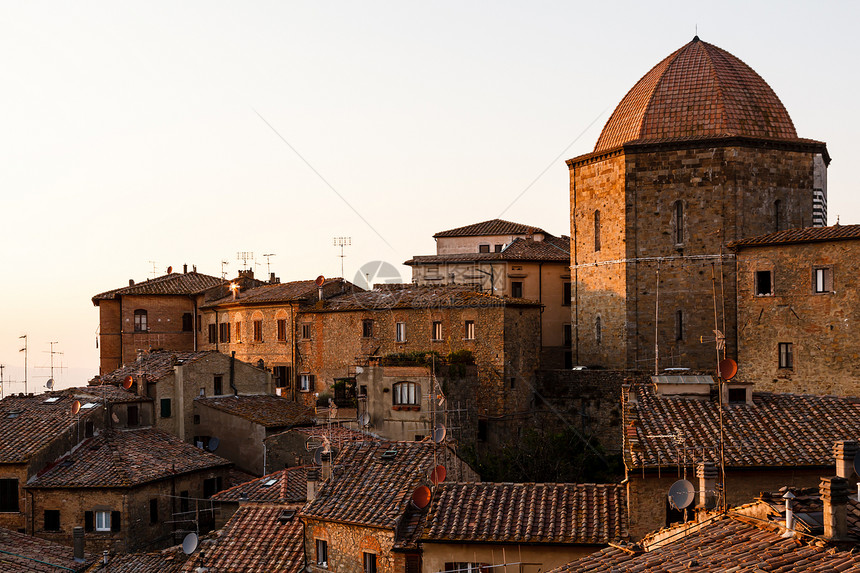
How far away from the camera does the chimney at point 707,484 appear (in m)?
15.7

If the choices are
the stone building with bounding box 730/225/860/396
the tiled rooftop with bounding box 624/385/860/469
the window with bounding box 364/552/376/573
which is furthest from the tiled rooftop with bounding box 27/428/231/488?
the stone building with bounding box 730/225/860/396

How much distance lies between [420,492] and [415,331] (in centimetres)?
2031

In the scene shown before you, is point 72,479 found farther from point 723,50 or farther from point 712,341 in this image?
point 723,50

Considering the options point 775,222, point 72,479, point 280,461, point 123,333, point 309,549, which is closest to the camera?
point 309,549

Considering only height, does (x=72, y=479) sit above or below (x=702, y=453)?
below

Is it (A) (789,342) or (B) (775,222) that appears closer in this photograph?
(A) (789,342)

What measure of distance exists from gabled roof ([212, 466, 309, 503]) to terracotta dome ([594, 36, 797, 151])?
19323mm

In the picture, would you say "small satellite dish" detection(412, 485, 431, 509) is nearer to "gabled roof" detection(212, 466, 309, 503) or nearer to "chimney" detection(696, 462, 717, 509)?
"chimney" detection(696, 462, 717, 509)

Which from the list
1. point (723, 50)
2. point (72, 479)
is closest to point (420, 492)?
point (72, 479)

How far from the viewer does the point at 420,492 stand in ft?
63.5

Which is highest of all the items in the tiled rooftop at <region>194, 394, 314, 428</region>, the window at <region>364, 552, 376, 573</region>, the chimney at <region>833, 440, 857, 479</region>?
the chimney at <region>833, 440, 857, 479</region>

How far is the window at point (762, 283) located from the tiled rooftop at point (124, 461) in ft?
60.0

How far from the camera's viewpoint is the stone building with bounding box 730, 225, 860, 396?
95.3ft

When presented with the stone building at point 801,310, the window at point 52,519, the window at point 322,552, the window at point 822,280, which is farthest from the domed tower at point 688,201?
the window at point 52,519
